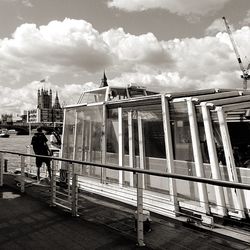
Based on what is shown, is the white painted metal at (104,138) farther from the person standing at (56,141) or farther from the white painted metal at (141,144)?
the person standing at (56,141)

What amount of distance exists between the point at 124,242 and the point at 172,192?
8.41ft

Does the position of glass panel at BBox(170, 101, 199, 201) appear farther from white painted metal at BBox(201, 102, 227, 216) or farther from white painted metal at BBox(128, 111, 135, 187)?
white painted metal at BBox(128, 111, 135, 187)

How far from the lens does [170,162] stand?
22.8 ft

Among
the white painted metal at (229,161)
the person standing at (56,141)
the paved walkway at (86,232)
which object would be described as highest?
the person standing at (56,141)

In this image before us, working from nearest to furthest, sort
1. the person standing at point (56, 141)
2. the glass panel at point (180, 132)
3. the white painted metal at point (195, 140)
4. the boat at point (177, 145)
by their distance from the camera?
the boat at point (177, 145), the white painted metal at point (195, 140), the glass panel at point (180, 132), the person standing at point (56, 141)

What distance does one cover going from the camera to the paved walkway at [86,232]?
14.5 feet

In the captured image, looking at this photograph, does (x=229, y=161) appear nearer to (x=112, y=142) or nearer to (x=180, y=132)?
(x=180, y=132)

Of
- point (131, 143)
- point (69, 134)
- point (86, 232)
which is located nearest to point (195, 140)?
point (131, 143)

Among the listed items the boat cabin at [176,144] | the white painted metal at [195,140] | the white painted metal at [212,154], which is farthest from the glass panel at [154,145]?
the white painted metal at [212,154]

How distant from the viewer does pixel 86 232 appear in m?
4.88

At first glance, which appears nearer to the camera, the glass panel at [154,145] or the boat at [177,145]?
the boat at [177,145]

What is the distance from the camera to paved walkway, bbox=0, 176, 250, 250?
443 cm

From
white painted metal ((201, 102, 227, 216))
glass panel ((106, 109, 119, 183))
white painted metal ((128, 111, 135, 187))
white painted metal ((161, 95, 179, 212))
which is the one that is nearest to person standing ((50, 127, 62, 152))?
glass panel ((106, 109, 119, 183))

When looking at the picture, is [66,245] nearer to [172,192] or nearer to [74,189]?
[74,189]
